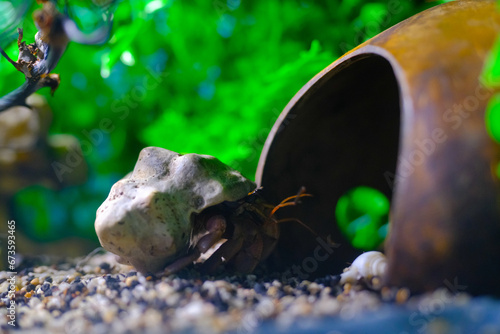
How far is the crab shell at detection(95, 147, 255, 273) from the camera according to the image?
2041mm

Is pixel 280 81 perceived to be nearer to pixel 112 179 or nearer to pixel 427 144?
pixel 427 144

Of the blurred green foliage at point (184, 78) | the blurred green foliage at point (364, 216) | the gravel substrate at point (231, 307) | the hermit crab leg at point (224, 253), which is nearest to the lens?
the gravel substrate at point (231, 307)

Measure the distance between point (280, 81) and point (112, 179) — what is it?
8.28ft

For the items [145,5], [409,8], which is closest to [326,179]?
[409,8]

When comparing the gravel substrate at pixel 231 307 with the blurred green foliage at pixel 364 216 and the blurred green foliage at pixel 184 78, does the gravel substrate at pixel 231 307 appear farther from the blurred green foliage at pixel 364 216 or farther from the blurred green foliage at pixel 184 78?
the blurred green foliage at pixel 184 78

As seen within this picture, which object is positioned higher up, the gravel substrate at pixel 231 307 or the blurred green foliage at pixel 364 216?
the gravel substrate at pixel 231 307

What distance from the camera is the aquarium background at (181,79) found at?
12.4 feet

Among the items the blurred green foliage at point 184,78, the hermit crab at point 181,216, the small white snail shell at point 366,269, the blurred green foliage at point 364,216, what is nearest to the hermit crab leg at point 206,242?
the hermit crab at point 181,216

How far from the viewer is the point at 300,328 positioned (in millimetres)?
1273

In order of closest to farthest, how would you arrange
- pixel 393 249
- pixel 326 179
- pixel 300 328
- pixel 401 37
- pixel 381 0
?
pixel 300 328, pixel 393 249, pixel 401 37, pixel 326 179, pixel 381 0

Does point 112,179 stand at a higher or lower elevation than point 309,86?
lower

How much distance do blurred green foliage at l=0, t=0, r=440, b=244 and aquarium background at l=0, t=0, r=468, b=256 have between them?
1cm

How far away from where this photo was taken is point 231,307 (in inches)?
63.9

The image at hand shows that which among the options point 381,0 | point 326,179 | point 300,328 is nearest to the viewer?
point 300,328
